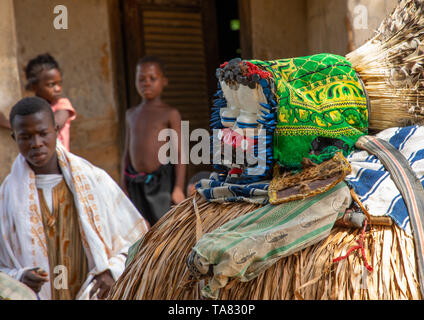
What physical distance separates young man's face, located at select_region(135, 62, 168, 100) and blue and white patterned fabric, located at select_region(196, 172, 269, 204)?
10.3 feet

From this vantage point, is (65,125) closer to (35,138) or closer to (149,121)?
(149,121)

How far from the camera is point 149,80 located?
499 centimetres

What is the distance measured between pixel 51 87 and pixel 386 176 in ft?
11.7

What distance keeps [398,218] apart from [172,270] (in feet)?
2.01

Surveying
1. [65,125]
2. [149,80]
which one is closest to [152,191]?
[65,125]

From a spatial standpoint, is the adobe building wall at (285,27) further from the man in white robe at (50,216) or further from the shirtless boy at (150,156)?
the man in white robe at (50,216)

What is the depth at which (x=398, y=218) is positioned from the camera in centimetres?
150

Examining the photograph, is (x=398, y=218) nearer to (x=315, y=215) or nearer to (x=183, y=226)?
(x=315, y=215)

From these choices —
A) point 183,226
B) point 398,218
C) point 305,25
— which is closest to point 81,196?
point 183,226

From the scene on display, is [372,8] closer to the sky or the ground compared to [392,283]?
closer to the sky

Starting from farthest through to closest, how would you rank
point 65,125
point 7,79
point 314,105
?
point 65,125
point 7,79
point 314,105

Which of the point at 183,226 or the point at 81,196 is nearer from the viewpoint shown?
the point at 183,226

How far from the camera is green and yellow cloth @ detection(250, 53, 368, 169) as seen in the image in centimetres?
165
